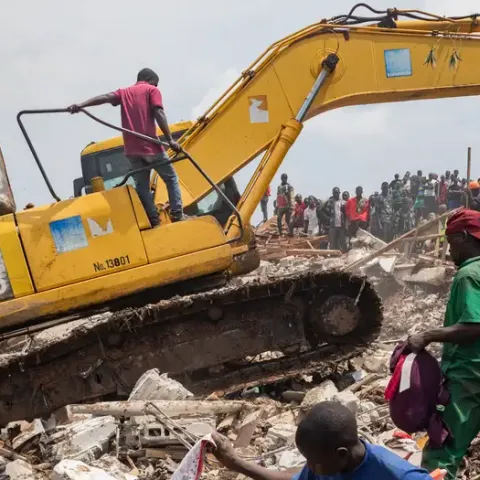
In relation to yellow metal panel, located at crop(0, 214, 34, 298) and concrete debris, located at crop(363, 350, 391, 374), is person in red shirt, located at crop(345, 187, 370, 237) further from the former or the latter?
yellow metal panel, located at crop(0, 214, 34, 298)

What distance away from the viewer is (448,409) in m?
4.16

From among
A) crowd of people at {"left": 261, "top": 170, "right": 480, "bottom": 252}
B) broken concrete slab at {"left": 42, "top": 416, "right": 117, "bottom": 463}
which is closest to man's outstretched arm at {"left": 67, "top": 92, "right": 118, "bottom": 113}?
broken concrete slab at {"left": 42, "top": 416, "right": 117, "bottom": 463}

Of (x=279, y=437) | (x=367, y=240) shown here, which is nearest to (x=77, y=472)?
(x=279, y=437)

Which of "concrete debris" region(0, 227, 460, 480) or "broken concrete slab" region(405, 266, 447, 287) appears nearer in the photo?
"concrete debris" region(0, 227, 460, 480)

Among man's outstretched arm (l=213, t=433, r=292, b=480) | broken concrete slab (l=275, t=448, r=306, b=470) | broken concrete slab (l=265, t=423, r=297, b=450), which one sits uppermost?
man's outstretched arm (l=213, t=433, r=292, b=480)

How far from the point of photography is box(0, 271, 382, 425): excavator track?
24.6ft

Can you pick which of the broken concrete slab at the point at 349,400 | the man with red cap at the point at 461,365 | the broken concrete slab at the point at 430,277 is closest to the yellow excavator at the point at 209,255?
the broken concrete slab at the point at 349,400

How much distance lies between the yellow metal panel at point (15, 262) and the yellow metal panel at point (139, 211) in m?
1.06

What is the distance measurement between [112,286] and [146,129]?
1.44 metres

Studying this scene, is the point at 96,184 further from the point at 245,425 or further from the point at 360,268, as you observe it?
the point at 360,268

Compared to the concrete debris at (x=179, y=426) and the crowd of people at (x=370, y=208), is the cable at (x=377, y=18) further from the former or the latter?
the crowd of people at (x=370, y=208)

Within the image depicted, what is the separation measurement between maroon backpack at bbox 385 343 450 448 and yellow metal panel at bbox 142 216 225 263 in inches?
134

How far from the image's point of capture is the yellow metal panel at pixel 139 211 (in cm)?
725

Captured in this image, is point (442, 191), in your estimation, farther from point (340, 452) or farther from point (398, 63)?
point (340, 452)
